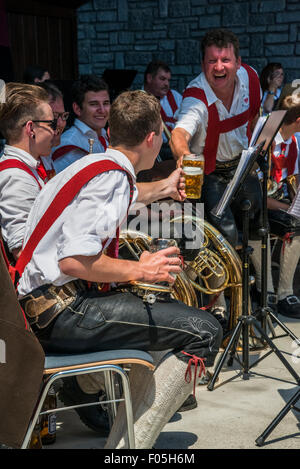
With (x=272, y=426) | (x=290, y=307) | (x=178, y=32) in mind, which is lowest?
(x=290, y=307)

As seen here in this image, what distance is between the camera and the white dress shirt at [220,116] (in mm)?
3984

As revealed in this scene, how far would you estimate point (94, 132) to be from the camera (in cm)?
423

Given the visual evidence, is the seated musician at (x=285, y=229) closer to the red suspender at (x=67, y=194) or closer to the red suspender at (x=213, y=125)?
the red suspender at (x=213, y=125)

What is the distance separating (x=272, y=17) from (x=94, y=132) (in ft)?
14.6

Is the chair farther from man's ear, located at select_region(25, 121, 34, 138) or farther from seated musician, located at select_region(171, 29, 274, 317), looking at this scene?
seated musician, located at select_region(171, 29, 274, 317)

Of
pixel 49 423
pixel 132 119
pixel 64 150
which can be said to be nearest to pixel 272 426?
pixel 49 423

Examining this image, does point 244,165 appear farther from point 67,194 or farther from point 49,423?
point 49,423

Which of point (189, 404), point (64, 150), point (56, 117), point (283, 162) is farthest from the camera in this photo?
point (283, 162)

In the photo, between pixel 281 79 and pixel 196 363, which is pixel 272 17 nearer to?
pixel 281 79

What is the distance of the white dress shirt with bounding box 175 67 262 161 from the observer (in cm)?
398

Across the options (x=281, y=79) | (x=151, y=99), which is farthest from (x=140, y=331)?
(x=281, y=79)

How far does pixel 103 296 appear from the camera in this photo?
2.29 meters

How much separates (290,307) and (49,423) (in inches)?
93.8

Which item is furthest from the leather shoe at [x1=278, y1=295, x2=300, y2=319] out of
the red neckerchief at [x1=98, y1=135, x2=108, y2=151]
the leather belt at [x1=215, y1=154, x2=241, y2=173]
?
the red neckerchief at [x1=98, y1=135, x2=108, y2=151]
